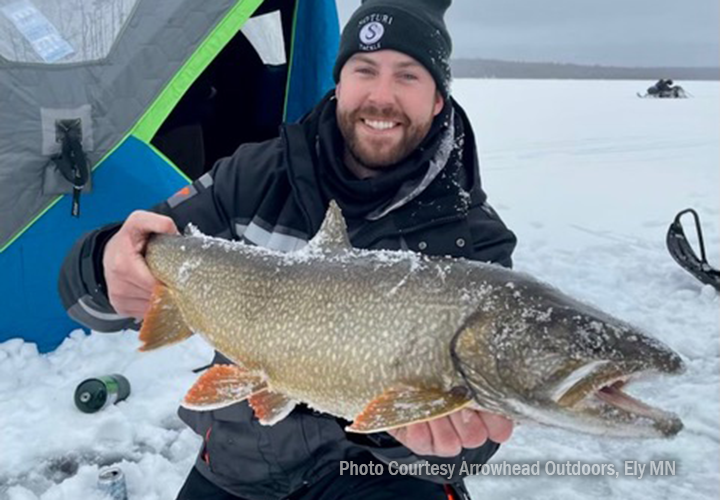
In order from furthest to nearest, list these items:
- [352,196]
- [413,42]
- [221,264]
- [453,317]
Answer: [413,42], [352,196], [221,264], [453,317]

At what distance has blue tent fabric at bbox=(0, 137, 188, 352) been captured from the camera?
4410 millimetres

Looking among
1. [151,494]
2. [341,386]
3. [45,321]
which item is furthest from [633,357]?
[45,321]

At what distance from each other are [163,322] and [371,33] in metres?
1.51

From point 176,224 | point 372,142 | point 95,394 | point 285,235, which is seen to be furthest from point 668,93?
point 176,224

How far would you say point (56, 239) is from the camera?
4.44m

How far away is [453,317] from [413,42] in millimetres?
1571

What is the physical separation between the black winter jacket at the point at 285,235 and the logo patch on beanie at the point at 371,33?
440 millimetres

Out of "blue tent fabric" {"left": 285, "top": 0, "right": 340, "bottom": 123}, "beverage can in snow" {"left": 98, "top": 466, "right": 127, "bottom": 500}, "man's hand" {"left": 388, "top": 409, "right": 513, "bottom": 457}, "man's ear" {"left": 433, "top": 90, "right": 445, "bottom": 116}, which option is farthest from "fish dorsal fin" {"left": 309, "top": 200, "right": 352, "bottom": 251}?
"blue tent fabric" {"left": 285, "top": 0, "right": 340, "bottom": 123}

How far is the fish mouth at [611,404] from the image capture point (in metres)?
1.60

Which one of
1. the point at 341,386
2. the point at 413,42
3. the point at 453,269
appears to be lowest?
the point at 341,386

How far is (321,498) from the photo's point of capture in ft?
8.68

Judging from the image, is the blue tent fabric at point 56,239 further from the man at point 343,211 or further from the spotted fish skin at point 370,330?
the spotted fish skin at point 370,330

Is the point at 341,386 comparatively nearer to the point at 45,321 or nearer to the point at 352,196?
the point at 352,196

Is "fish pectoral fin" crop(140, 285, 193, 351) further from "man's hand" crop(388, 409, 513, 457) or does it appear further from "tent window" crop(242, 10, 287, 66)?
"tent window" crop(242, 10, 287, 66)
